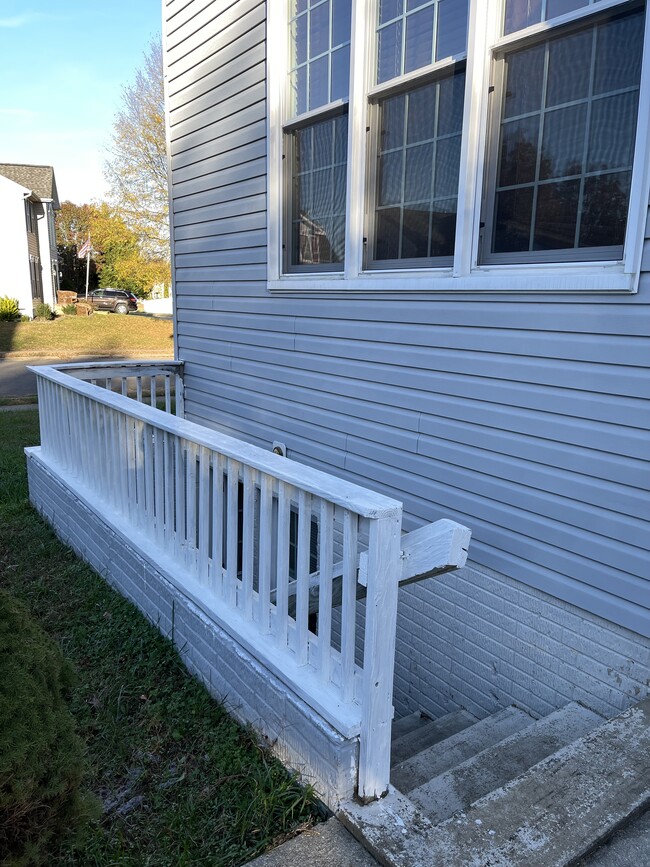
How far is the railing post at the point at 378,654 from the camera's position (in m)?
1.87

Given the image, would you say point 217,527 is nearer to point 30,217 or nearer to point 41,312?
point 41,312

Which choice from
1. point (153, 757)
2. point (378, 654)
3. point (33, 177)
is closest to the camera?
point (378, 654)

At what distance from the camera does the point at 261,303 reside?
187 inches

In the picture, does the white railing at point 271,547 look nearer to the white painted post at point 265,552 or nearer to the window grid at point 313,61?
→ the white painted post at point 265,552

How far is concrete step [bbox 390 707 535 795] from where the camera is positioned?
239 cm

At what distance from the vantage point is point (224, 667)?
264 cm

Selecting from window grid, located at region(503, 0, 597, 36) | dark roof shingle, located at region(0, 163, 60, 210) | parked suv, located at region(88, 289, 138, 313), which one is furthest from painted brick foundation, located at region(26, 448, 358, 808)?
parked suv, located at region(88, 289, 138, 313)

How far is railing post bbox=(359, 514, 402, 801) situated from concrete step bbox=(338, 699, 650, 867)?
9 cm

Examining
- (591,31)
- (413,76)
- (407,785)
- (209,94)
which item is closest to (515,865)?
(407,785)

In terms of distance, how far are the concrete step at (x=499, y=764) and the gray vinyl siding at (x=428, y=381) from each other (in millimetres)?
436

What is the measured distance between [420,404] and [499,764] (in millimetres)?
1705

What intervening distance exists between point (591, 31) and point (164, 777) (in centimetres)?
318

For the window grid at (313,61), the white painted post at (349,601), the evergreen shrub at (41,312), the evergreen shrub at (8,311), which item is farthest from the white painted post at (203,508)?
the evergreen shrub at (41,312)

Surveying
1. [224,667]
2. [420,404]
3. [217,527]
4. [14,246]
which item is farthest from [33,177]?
[224,667]
